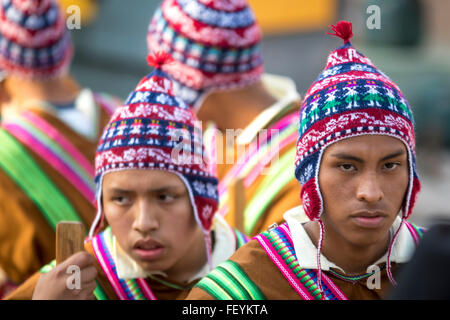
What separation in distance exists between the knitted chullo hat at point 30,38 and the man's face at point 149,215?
7.72ft

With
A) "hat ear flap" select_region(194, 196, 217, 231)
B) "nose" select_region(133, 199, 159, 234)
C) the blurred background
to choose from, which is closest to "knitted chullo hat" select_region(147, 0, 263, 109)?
"hat ear flap" select_region(194, 196, 217, 231)

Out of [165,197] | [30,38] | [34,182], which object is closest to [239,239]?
[165,197]

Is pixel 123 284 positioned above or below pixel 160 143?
below

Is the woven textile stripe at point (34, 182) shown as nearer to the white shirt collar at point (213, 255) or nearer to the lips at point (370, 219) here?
the white shirt collar at point (213, 255)

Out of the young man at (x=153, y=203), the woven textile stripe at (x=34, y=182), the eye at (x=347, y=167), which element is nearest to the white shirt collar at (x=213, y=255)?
the young man at (x=153, y=203)

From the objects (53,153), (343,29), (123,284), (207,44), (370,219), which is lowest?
(123,284)

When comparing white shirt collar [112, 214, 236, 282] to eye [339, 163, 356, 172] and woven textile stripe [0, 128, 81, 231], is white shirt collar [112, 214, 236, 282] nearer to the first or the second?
eye [339, 163, 356, 172]

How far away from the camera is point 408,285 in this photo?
1742mm

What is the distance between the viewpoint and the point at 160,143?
129 inches

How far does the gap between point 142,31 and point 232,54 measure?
8.56 m

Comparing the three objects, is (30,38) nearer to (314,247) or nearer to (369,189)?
(314,247)

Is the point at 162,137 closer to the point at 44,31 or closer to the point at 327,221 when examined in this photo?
the point at 327,221

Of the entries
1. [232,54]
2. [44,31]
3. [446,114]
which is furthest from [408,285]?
[446,114]

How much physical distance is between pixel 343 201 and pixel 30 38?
3.20m
